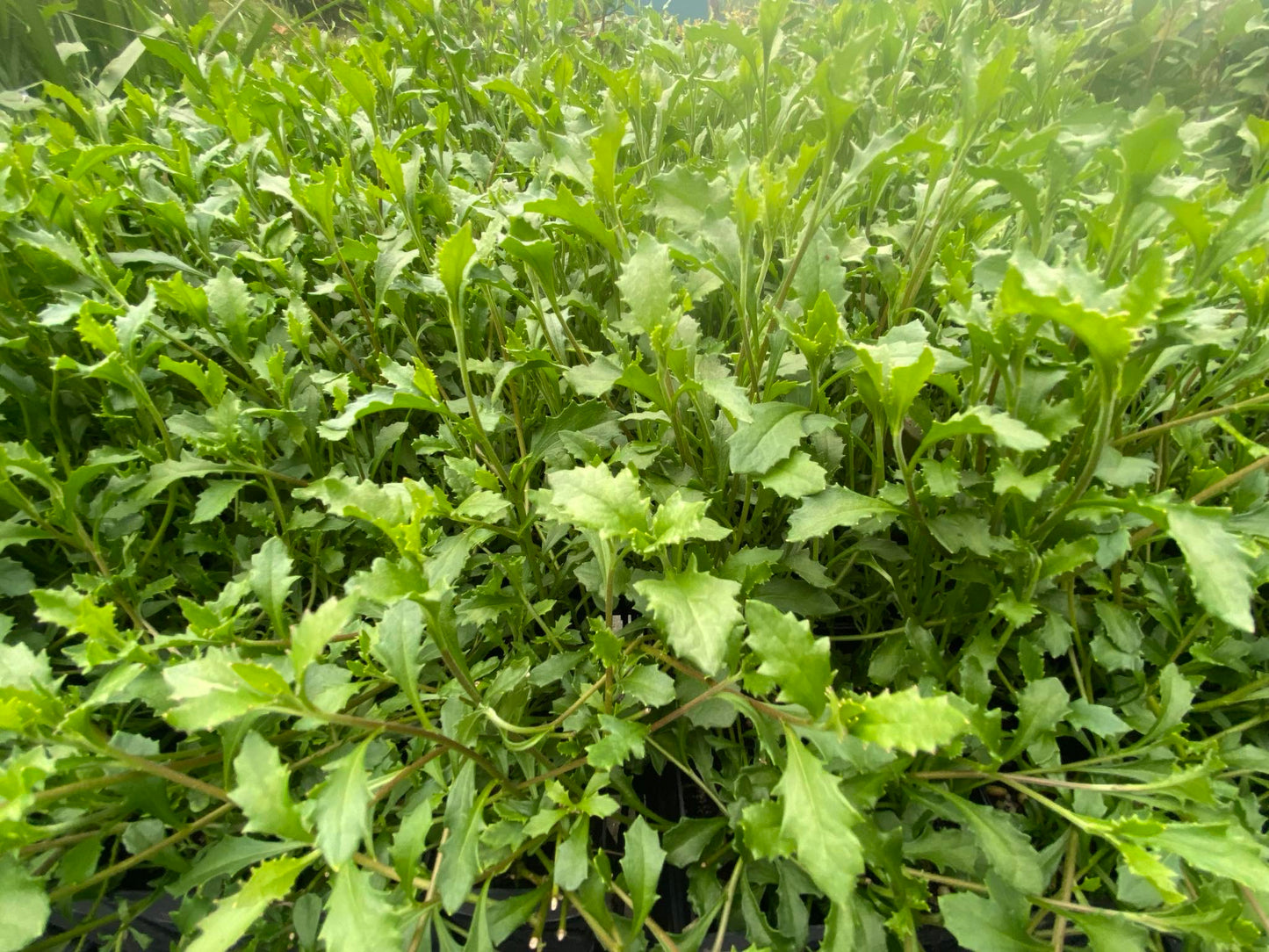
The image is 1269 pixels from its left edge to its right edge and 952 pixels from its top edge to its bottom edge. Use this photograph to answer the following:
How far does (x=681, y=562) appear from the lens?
61 centimetres

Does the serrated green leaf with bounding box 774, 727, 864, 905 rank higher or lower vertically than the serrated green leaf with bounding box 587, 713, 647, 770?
higher

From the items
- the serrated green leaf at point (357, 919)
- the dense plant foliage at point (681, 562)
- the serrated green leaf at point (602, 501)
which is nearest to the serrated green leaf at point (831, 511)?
the dense plant foliage at point (681, 562)

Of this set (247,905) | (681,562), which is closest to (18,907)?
(247,905)

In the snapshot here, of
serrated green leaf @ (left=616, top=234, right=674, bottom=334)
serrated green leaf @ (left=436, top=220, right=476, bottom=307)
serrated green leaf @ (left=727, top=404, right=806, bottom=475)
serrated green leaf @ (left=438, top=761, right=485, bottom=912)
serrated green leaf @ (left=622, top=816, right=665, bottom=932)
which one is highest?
serrated green leaf @ (left=436, top=220, right=476, bottom=307)

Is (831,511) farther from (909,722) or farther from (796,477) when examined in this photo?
(909,722)

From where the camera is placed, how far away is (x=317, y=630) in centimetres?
45

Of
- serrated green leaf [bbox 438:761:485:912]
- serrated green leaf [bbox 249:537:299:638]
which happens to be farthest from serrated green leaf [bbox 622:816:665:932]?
serrated green leaf [bbox 249:537:299:638]

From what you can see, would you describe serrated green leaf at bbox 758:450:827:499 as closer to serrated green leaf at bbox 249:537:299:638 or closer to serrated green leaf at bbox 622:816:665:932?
serrated green leaf at bbox 622:816:665:932

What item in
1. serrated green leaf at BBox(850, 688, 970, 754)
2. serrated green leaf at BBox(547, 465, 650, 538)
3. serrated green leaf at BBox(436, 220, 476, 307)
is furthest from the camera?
serrated green leaf at BBox(436, 220, 476, 307)

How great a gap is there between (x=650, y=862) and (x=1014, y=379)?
520 millimetres

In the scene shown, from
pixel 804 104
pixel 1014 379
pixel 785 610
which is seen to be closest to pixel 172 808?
pixel 785 610

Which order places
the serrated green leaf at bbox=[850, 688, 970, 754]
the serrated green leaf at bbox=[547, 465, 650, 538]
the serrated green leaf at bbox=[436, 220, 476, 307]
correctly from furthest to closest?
the serrated green leaf at bbox=[436, 220, 476, 307] → the serrated green leaf at bbox=[547, 465, 650, 538] → the serrated green leaf at bbox=[850, 688, 970, 754]

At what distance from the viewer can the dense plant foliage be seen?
0.51m

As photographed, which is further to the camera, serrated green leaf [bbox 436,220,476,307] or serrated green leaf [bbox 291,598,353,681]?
serrated green leaf [bbox 436,220,476,307]
